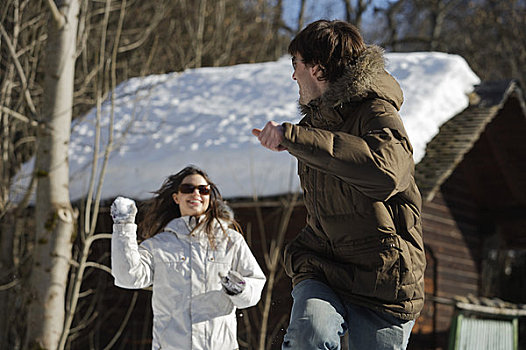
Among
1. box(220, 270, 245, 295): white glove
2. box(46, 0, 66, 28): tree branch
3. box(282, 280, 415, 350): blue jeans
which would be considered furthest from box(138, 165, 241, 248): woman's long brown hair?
box(46, 0, 66, 28): tree branch

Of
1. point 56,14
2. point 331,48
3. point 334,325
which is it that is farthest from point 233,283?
point 56,14

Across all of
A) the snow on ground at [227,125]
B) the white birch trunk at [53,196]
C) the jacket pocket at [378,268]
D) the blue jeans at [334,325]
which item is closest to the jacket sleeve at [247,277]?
the blue jeans at [334,325]

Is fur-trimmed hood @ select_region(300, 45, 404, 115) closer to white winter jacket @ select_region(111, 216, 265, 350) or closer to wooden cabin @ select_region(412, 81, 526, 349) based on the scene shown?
white winter jacket @ select_region(111, 216, 265, 350)

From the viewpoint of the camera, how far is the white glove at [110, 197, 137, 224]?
12.4ft

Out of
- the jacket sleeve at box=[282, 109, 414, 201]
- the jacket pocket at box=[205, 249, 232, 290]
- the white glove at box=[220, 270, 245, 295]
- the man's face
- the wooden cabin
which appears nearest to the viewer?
the jacket sleeve at box=[282, 109, 414, 201]

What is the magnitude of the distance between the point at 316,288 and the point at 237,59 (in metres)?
15.1

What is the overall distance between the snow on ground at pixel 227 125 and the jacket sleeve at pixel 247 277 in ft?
9.76

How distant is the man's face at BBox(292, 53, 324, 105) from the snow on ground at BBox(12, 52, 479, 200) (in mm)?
4474

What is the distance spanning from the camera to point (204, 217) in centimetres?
425

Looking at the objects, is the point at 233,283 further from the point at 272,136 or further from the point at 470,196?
the point at 470,196

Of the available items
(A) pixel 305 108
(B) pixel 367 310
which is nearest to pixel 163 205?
(A) pixel 305 108

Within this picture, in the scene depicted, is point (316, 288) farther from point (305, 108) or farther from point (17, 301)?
point (17, 301)

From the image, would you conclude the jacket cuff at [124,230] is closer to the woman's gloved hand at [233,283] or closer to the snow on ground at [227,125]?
the woman's gloved hand at [233,283]

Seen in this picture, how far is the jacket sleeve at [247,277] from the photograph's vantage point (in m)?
3.98
